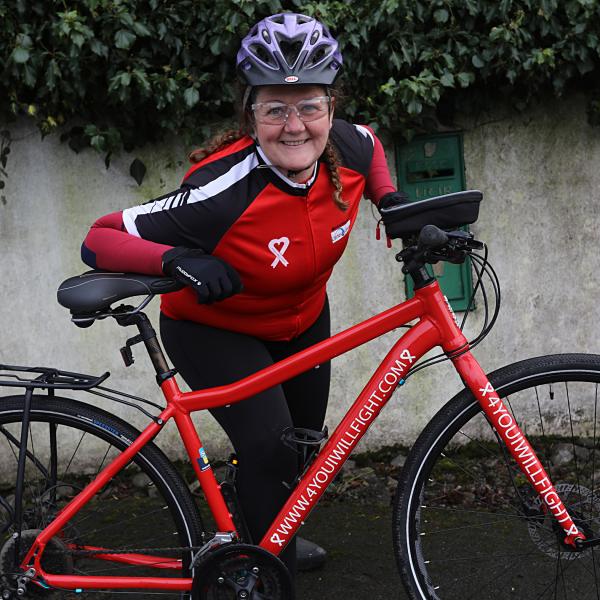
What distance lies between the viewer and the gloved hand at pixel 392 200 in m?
2.66

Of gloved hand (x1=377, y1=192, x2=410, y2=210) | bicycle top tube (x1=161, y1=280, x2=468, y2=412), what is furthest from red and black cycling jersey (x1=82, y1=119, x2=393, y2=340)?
bicycle top tube (x1=161, y1=280, x2=468, y2=412)

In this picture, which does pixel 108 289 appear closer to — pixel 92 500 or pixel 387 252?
pixel 92 500

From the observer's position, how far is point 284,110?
2453 millimetres

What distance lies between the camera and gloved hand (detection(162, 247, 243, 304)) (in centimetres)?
226

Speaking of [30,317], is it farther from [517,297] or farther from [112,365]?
[517,297]

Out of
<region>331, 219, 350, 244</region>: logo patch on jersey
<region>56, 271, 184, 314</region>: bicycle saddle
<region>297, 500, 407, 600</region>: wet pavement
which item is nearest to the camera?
<region>56, 271, 184, 314</region>: bicycle saddle

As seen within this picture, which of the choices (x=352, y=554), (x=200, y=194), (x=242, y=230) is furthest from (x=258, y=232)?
(x=352, y=554)

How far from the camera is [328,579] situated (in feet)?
11.0

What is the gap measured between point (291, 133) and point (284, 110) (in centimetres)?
7

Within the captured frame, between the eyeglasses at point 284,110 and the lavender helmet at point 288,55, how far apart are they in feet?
0.21

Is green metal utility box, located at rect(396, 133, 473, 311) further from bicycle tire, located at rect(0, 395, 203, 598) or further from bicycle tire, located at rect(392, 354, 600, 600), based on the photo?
bicycle tire, located at rect(0, 395, 203, 598)

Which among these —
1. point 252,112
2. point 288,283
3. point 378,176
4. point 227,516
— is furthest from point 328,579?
point 252,112

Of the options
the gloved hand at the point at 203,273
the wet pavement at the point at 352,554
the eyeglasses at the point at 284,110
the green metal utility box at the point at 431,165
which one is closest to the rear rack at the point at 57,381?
the gloved hand at the point at 203,273

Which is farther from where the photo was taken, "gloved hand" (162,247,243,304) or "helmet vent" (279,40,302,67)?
"helmet vent" (279,40,302,67)
